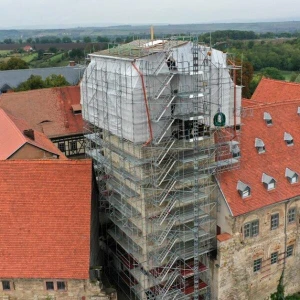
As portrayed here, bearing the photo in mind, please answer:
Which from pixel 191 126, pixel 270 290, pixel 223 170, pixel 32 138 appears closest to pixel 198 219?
pixel 223 170

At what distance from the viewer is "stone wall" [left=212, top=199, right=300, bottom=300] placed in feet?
93.4

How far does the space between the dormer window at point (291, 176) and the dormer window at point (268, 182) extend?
5.27 feet

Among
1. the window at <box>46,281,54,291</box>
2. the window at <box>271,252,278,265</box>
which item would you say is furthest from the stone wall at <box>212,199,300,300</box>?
the window at <box>46,281,54,291</box>

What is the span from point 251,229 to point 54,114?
2911 centimetres

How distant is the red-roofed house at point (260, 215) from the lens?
28.6 metres

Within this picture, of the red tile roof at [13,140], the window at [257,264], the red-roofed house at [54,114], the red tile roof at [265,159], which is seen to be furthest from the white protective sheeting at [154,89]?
the red-roofed house at [54,114]

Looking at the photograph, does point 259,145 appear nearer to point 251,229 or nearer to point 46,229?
point 251,229

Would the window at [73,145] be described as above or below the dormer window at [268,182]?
below

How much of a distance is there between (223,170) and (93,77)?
35.1 feet

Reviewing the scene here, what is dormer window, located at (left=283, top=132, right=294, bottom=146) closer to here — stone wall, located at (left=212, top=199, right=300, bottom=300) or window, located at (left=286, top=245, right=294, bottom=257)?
stone wall, located at (left=212, top=199, right=300, bottom=300)

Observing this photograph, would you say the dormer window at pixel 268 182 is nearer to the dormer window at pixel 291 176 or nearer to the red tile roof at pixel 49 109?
the dormer window at pixel 291 176

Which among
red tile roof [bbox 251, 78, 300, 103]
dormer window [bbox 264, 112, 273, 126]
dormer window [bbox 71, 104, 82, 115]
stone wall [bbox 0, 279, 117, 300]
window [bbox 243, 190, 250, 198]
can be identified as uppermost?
red tile roof [bbox 251, 78, 300, 103]

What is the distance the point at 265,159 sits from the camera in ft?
104

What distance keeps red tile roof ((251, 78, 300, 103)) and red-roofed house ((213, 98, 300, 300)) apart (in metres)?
10.4
